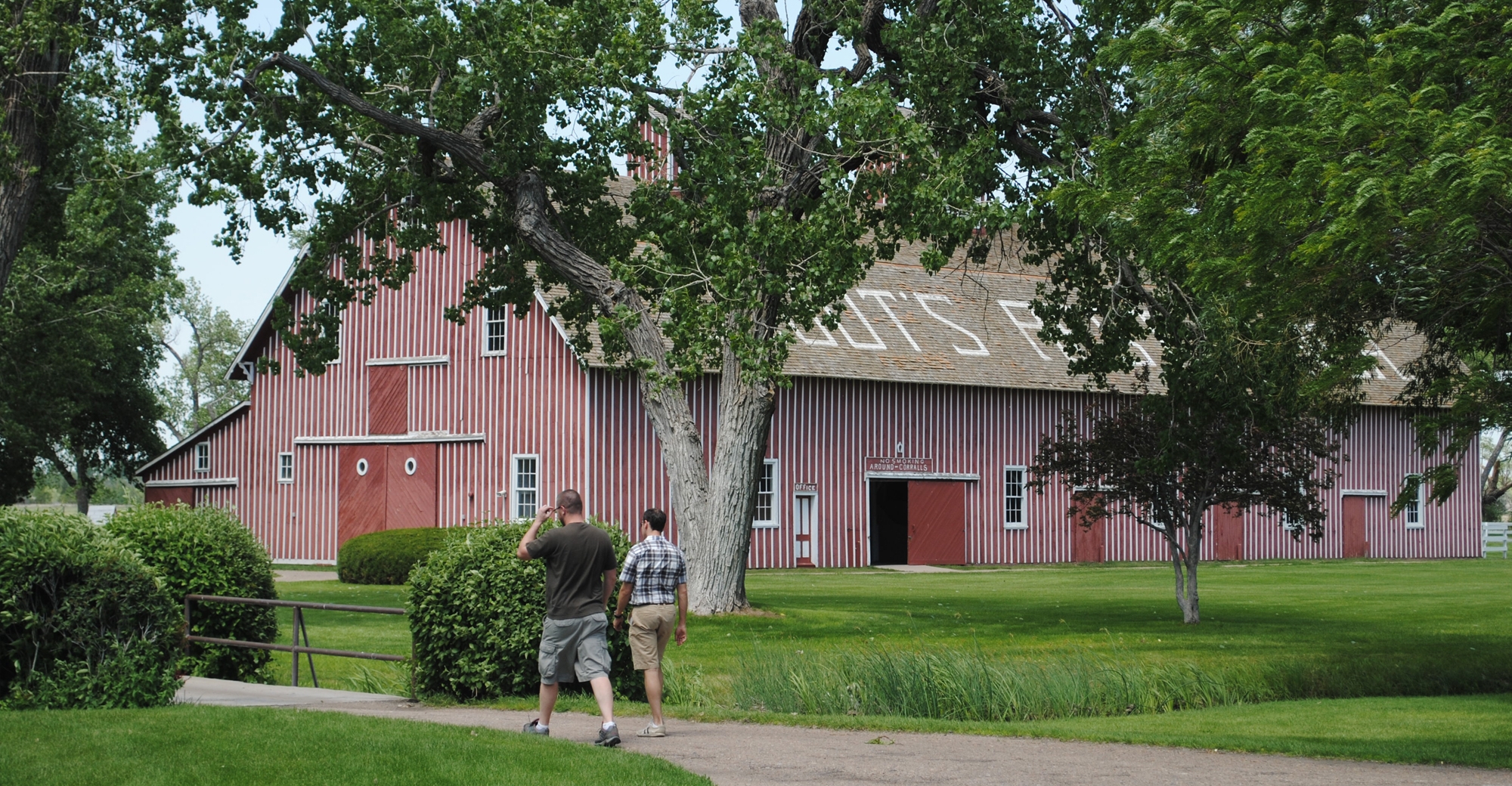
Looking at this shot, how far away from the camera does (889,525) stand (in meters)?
43.2

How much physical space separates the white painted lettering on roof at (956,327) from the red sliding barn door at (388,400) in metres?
13.7

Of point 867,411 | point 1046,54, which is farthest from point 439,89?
point 867,411

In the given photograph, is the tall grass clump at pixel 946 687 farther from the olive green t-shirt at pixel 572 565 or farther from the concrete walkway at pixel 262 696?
the concrete walkway at pixel 262 696

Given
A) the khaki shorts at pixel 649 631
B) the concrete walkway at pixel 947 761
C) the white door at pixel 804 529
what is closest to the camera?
the concrete walkway at pixel 947 761

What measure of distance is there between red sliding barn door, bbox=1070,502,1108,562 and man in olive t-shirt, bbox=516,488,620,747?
3274 centimetres

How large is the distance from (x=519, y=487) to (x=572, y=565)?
26.0m

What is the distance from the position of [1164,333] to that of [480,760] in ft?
49.9

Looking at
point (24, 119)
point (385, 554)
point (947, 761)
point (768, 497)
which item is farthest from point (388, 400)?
point (947, 761)

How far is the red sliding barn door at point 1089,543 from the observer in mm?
43062

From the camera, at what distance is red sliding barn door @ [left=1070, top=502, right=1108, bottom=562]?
43.1 m

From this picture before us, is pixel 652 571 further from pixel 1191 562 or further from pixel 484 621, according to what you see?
pixel 1191 562

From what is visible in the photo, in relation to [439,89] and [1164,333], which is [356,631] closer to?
[439,89]

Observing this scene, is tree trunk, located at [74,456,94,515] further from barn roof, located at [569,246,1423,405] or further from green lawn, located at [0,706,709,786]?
green lawn, located at [0,706,709,786]

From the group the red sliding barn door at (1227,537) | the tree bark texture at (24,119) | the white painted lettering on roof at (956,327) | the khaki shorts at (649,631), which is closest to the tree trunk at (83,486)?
the white painted lettering on roof at (956,327)
